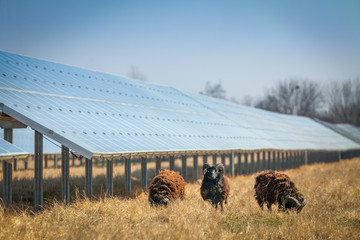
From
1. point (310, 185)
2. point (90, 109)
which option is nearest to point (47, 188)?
point (90, 109)

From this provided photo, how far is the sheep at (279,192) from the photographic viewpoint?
13812 mm

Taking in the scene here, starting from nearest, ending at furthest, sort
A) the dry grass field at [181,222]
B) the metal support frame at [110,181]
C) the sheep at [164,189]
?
the dry grass field at [181,222] → the sheep at [164,189] → the metal support frame at [110,181]

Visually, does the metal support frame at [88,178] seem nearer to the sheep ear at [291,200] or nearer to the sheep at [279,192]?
the sheep at [279,192]

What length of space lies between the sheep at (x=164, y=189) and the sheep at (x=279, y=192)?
2.78 metres

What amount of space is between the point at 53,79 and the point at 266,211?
12.9 m

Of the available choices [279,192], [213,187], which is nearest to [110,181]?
[213,187]

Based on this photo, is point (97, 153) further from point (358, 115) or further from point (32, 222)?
point (358, 115)

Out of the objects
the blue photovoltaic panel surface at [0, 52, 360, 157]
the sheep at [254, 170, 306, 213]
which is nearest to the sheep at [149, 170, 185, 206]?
the blue photovoltaic panel surface at [0, 52, 360, 157]

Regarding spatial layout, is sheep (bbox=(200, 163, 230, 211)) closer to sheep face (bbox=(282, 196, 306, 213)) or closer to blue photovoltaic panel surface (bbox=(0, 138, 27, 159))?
sheep face (bbox=(282, 196, 306, 213))

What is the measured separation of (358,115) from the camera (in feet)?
363

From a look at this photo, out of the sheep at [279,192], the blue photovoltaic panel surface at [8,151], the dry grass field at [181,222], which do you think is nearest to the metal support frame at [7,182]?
the dry grass field at [181,222]

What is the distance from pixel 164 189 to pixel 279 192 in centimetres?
377

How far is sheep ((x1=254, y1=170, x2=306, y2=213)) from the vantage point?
1381cm

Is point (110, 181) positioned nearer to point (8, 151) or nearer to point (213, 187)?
point (213, 187)
